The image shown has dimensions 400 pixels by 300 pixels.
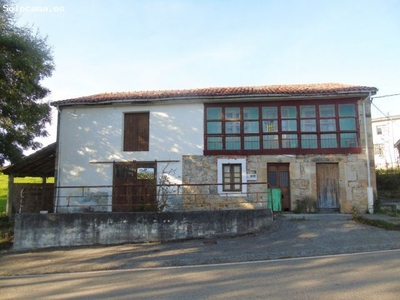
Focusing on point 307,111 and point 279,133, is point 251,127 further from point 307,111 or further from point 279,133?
point 307,111

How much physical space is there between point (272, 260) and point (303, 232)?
10.2ft

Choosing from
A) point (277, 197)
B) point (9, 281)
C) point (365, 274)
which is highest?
point (277, 197)

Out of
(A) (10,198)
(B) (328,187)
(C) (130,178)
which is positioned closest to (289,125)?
(B) (328,187)

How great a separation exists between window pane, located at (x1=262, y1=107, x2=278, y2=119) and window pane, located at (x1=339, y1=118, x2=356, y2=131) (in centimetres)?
295

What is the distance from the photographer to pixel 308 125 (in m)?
15.3

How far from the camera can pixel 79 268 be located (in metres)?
8.60

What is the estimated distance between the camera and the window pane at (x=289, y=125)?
1534 cm

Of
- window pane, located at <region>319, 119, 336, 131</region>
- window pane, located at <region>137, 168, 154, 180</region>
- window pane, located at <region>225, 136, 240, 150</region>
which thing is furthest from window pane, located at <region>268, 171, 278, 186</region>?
window pane, located at <region>137, 168, 154, 180</region>

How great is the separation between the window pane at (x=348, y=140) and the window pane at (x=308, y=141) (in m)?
1.18

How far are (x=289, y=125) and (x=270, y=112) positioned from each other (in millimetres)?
1076

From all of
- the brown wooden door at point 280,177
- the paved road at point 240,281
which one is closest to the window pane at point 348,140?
the brown wooden door at point 280,177

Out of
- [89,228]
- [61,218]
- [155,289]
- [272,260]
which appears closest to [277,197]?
[272,260]

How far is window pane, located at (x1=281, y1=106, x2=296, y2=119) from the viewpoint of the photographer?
1546 centimetres

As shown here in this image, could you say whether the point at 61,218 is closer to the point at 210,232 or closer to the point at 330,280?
the point at 210,232
